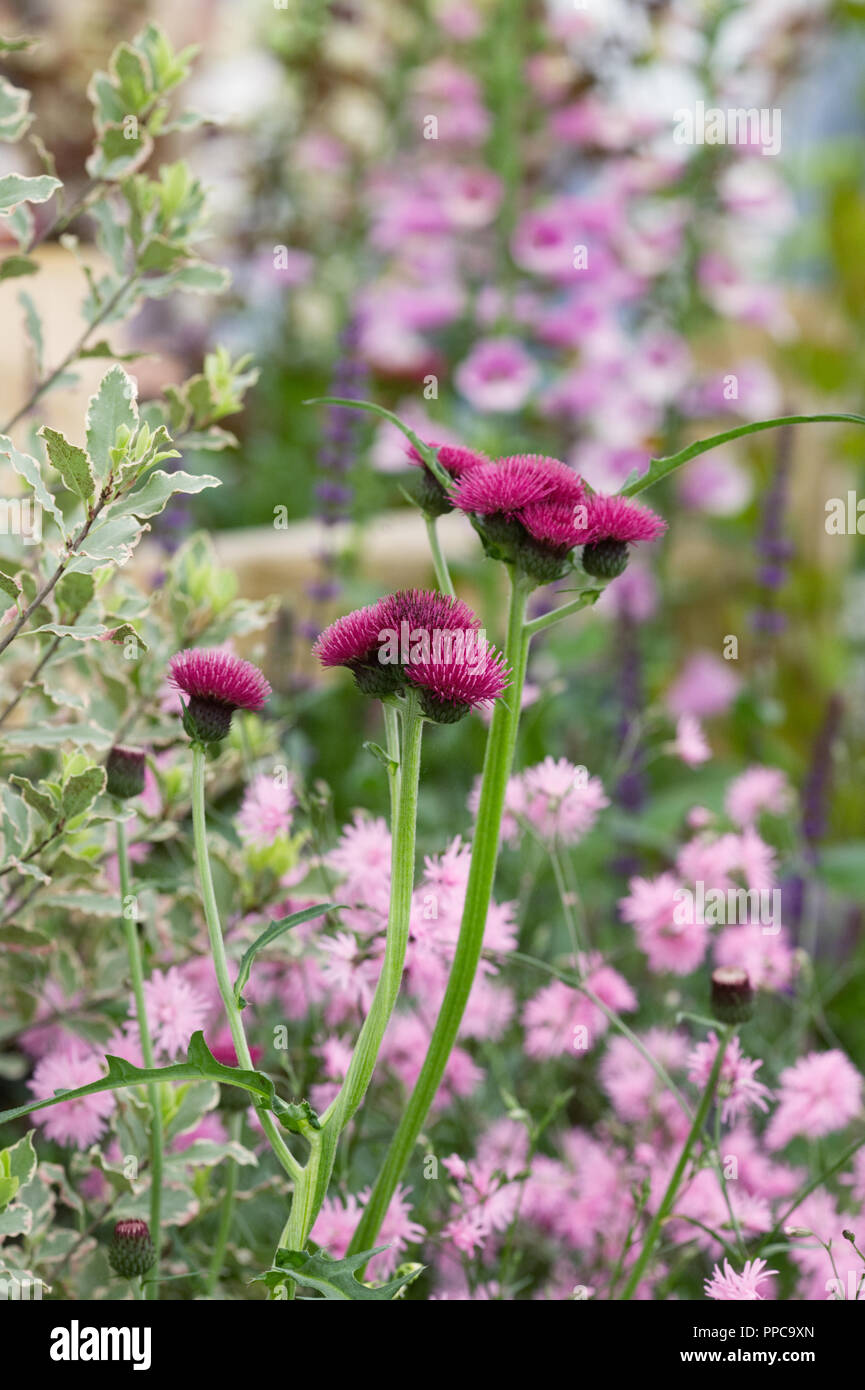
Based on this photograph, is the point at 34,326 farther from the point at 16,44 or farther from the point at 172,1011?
the point at 172,1011

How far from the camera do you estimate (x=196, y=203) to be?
625 mm

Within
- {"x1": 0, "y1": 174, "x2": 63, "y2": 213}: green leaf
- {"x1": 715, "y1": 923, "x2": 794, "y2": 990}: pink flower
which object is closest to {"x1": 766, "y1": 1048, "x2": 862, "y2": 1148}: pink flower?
{"x1": 715, "y1": 923, "x2": 794, "y2": 990}: pink flower

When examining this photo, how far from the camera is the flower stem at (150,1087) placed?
486mm

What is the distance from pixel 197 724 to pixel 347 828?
0.51 feet

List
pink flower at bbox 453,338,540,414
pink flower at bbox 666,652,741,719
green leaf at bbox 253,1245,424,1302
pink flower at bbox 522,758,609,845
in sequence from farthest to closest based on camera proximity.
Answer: pink flower at bbox 666,652,741,719
pink flower at bbox 453,338,540,414
pink flower at bbox 522,758,609,845
green leaf at bbox 253,1245,424,1302

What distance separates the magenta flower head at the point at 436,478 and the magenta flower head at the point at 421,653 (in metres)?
0.06

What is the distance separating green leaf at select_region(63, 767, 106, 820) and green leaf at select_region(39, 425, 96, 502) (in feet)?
0.35

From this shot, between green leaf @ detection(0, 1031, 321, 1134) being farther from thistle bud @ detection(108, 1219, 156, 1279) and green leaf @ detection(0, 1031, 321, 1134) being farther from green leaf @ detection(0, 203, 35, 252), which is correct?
green leaf @ detection(0, 203, 35, 252)

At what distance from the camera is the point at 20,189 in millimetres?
489

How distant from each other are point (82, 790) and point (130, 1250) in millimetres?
159

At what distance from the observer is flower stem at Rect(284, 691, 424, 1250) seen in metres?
Result: 0.40

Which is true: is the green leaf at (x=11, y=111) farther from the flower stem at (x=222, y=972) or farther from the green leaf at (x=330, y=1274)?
the green leaf at (x=330, y=1274)

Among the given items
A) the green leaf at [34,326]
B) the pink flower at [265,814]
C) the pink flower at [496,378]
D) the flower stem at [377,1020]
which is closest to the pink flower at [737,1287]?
the flower stem at [377,1020]

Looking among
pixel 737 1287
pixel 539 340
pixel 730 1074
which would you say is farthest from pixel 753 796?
pixel 539 340
